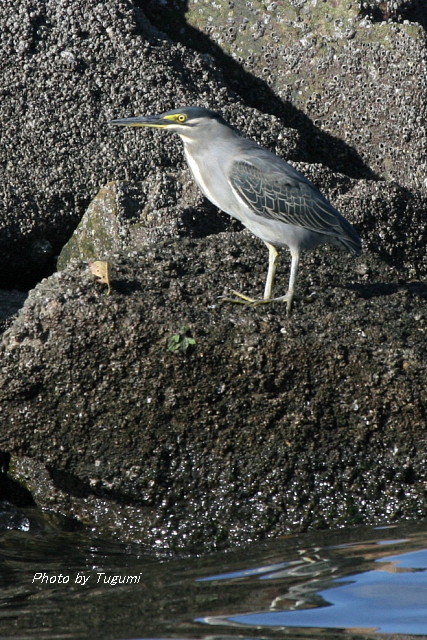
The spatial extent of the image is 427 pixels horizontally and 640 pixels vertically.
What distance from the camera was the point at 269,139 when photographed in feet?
22.2

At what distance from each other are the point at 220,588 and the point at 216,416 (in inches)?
40.6

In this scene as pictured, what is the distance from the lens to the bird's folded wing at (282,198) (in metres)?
5.22

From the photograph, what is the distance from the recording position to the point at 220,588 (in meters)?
3.66

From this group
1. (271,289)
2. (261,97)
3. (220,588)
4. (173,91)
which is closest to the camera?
(220,588)

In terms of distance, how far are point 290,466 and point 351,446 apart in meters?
0.32

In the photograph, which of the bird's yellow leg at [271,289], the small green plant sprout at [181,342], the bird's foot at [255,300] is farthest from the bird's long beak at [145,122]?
the small green plant sprout at [181,342]

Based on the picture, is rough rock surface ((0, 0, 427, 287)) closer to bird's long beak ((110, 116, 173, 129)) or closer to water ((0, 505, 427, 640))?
bird's long beak ((110, 116, 173, 129))

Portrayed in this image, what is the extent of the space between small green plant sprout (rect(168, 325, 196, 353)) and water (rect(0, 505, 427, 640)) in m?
1.01

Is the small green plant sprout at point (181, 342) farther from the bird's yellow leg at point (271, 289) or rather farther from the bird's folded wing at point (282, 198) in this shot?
the bird's folded wing at point (282, 198)

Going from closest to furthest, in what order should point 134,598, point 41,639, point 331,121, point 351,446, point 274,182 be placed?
point 41,639, point 134,598, point 351,446, point 274,182, point 331,121

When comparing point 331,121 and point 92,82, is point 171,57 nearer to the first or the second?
point 92,82

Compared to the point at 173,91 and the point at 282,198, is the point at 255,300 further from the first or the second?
the point at 173,91

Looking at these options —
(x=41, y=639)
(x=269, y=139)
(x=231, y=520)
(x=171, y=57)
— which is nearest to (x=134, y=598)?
(x=41, y=639)

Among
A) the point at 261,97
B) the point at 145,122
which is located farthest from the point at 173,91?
the point at 145,122
